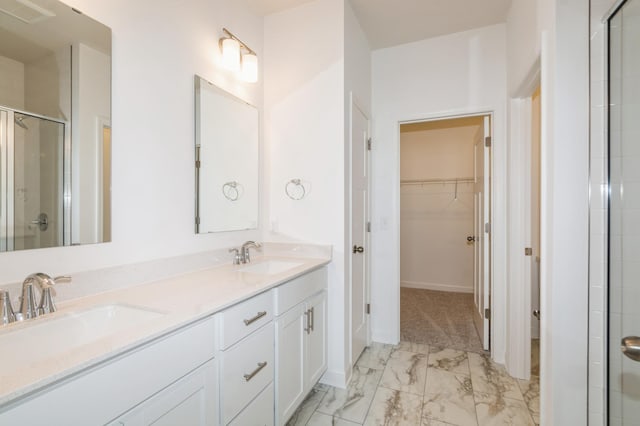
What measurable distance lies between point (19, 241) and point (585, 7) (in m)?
2.41

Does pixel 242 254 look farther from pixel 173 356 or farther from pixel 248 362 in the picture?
pixel 173 356

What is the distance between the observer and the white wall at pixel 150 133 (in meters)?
1.25

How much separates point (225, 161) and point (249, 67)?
0.68 m

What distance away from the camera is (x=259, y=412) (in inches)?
52.9

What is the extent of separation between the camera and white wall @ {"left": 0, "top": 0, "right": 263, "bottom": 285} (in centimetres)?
125

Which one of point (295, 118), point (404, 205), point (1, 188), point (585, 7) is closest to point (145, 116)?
point (1, 188)

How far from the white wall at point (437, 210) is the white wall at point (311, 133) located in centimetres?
236

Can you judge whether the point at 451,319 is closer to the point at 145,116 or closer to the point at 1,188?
the point at 145,116

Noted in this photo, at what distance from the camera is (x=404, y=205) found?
4.60 meters

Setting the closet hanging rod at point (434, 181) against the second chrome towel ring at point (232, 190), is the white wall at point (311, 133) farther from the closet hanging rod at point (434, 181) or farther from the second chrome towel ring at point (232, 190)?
the closet hanging rod at point (434, 181)

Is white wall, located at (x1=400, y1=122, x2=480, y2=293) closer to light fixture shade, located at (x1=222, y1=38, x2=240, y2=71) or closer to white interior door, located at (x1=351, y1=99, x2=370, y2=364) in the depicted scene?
white interior door, located at (x1=351, y1=99, x2=370, y2=364)

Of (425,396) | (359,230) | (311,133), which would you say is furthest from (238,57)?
(425,396)

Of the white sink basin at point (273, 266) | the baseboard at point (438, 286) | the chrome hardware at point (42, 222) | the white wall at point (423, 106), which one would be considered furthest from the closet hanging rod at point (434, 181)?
the chrome hardware at point (42, 222)

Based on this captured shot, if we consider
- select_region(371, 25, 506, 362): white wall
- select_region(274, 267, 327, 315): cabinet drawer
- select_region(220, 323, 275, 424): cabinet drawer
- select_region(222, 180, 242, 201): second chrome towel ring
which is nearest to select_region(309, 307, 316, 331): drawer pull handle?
select_region(274, 267, 327, 315): cabinet drawer
